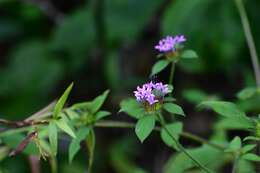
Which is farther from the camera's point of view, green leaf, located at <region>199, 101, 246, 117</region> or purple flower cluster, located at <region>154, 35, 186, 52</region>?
Answer: purple flower cluster, located at <region>154, 35, 186, 52</region>

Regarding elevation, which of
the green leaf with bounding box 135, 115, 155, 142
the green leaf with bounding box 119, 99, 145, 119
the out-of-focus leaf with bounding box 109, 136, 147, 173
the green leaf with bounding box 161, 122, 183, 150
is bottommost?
the out-of-focus leaf with bounding box 109, 136, 147, 173

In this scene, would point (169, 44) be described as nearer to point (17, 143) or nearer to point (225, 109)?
point (225, 109)

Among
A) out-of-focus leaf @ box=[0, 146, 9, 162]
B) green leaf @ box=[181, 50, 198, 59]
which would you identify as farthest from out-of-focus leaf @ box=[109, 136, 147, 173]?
green leaf @ box=[181, 50, 198, 59]

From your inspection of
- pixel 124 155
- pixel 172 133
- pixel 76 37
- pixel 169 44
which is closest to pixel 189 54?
pixel 169 44

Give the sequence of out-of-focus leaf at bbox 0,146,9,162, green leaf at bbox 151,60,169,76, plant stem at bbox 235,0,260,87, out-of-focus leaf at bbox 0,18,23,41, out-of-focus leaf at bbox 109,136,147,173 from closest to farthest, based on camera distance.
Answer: green leaf at bbox 151,60,169,76 < out-of-focus leaf at bbox 0,146,9,162 < plant stem at bbox 235,0,260,87 < out-of-focus leaf at bbox 109,136,147,173 < out-of-focus leaf at bbox 0,18,23,41

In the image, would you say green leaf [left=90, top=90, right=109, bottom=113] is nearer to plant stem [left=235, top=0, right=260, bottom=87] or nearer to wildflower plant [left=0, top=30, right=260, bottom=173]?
wildflower plant [left=0, top=30, right=260, bottom=173]

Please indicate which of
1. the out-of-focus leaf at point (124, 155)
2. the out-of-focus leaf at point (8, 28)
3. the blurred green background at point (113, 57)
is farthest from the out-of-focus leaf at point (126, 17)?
the out-of-focus leaf at point (8, 28)

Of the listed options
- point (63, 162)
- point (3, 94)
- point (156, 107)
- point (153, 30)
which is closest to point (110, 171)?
point (63, 162)
